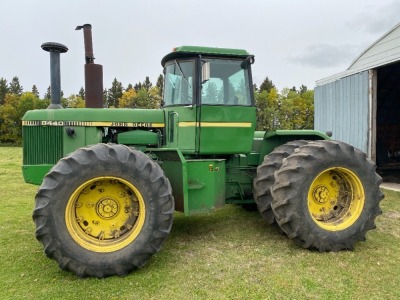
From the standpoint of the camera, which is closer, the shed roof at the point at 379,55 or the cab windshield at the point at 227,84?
the cab windshield at the point at 227,84

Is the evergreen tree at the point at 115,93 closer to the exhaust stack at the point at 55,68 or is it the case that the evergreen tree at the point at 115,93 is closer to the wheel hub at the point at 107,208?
the exhaust stack at the point at 55,68

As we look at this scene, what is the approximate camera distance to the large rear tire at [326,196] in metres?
4.63

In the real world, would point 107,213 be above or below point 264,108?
below

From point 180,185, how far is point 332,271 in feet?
6.65

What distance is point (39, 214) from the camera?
3.74 meters

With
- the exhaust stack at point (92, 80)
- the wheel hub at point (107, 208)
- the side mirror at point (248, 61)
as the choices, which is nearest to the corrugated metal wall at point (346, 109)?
the side mirror at point (248, 61)

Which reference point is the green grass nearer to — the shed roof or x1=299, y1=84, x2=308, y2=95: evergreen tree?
the shed roof

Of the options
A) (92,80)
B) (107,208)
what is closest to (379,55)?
(92,80)

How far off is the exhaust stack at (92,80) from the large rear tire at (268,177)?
285 centimetres

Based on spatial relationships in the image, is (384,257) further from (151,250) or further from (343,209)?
(151,250)

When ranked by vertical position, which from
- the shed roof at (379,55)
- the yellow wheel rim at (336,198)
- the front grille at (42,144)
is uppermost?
the shed roof at (379,55)

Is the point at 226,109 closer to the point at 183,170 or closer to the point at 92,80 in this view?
the point at 183,170

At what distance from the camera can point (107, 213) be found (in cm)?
420

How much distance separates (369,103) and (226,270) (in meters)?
7.53
